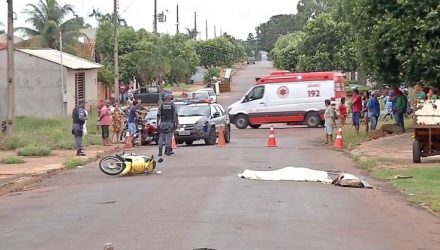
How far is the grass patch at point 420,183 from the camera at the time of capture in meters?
14.6

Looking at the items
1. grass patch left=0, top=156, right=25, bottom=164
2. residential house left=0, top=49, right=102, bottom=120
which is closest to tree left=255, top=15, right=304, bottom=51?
residential house left=0, top=49, right=102, bottom=120

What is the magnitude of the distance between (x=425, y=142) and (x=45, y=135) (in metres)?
14.9

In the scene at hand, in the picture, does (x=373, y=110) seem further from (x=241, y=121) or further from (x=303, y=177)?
(x=303, y=177)

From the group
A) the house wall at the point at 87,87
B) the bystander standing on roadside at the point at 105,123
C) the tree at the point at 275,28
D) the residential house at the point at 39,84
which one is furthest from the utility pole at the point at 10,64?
the tree at the point at 275,28

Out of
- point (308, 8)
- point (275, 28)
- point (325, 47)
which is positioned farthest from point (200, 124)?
point (275, 28)

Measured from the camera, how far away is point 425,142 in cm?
2103

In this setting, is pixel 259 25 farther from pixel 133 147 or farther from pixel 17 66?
pixel 133 147

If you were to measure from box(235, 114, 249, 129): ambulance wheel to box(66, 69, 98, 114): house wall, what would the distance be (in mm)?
9356

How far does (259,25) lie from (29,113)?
152m

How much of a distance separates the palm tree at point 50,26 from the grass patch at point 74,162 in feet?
129

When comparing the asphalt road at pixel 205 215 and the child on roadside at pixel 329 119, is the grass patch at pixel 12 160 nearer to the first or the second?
the asphalt road at pixel 205 215

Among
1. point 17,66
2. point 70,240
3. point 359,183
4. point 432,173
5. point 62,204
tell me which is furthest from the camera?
point 17,66

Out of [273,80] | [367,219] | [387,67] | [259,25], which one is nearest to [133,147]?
[387,67]

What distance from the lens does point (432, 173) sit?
18.2 meters
